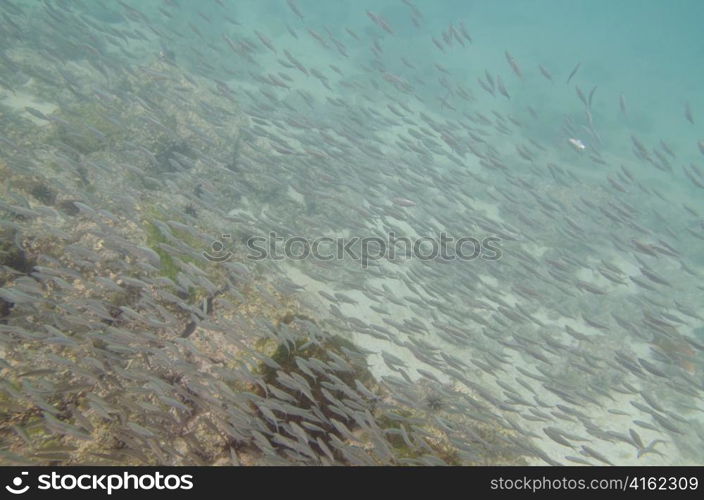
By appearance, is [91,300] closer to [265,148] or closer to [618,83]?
[265,148]

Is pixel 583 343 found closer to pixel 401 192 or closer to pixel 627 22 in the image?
pixel 401 192

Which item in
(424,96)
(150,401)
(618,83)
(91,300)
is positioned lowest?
(150,401)

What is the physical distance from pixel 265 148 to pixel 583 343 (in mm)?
13980

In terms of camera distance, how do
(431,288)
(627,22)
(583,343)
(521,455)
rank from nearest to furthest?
(521,455)
(431,288)
(583,343)
(627,22)

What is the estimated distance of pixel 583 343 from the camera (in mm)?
13273

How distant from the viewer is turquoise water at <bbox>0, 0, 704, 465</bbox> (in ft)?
13.1

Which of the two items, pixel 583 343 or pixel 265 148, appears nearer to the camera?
pixel 583 343

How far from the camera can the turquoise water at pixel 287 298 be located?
399 cm

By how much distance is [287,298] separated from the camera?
19.2 feet

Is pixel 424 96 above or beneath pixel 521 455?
above

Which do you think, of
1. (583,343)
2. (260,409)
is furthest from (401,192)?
(260,409)

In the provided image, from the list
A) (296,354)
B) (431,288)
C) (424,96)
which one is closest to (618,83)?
(424,96)
